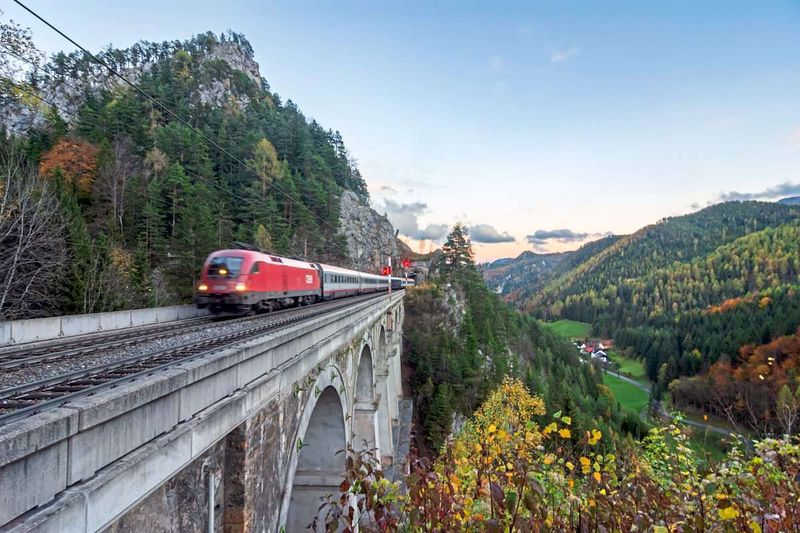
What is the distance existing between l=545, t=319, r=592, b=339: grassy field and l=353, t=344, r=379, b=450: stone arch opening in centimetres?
13985

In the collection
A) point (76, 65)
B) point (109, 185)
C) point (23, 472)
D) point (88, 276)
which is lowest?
point (23, 472)

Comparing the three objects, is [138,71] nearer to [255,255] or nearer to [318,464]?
[255,255]

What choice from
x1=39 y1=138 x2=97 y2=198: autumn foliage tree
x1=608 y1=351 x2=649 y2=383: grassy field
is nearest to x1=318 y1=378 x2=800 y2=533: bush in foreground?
x1=39 y1=138 x2=97 y2=198: autumn foliage tree

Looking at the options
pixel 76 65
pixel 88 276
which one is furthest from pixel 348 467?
pixel 76 65

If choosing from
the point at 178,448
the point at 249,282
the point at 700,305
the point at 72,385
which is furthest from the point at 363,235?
the point at 700,305

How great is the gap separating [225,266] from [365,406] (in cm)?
818

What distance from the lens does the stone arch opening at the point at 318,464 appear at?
10070mm

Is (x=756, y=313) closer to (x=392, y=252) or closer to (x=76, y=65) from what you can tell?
(x=392, y=252)

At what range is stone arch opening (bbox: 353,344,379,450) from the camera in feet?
53.4

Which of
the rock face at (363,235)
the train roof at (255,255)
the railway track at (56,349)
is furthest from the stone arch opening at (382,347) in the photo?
the rock face at (363,235)

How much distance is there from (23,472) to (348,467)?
2.03m

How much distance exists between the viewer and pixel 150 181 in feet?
121

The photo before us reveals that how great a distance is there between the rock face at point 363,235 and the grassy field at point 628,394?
5165cm

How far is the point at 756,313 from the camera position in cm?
8994
